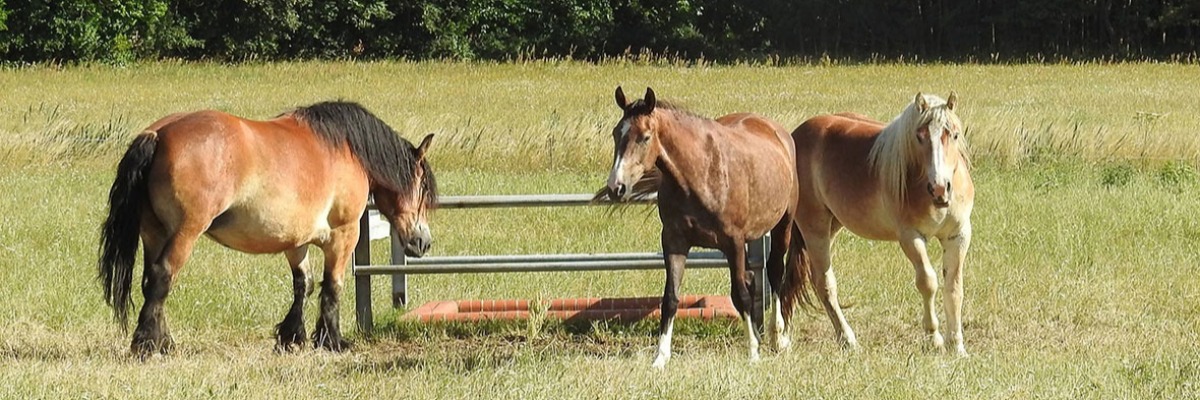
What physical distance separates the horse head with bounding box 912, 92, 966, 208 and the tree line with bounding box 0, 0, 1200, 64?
36.7 metres

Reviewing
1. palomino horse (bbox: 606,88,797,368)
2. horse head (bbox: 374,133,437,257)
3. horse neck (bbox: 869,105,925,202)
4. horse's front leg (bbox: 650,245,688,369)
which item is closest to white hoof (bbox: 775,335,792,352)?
palomino horse (bbox: 606,88,797,368)

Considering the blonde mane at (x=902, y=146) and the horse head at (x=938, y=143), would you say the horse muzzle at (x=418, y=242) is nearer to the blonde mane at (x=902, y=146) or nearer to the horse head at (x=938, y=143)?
the blonde mane at (x=902, y=146)

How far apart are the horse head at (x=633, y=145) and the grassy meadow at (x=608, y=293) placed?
89 cm

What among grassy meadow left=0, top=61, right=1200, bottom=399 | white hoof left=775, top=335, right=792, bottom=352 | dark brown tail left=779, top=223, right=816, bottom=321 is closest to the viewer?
grassy meadow left=0, top=61, right=1200, bottom=399

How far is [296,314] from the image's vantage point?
8.20 m

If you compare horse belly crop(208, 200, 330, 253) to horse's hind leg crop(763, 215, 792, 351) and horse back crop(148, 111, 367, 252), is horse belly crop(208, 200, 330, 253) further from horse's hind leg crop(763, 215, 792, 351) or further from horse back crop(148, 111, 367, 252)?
horse's hind leg crop(763, 215, 792, 351)

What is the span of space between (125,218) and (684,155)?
2805 millimetres

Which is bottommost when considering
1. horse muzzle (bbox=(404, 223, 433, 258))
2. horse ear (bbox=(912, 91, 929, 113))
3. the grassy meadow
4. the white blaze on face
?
the grassy meadow

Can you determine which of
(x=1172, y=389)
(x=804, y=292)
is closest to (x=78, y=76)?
(x=804, y=292)

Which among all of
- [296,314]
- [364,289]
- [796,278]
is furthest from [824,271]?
[296,314]

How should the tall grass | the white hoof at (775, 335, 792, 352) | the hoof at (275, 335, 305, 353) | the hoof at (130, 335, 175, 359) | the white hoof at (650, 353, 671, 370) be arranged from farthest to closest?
the tall grass
the hoof at (275, 335, 305, 353)
the white hoof at (775, 335, 792, 352)
the hoof at (130, 335, 175, 359)
the white hoof at (650, 353, 671, 370)

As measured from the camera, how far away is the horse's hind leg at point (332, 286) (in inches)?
325

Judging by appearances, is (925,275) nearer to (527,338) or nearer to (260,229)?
(527,338)

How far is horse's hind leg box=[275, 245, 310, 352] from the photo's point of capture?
26.9 ft
